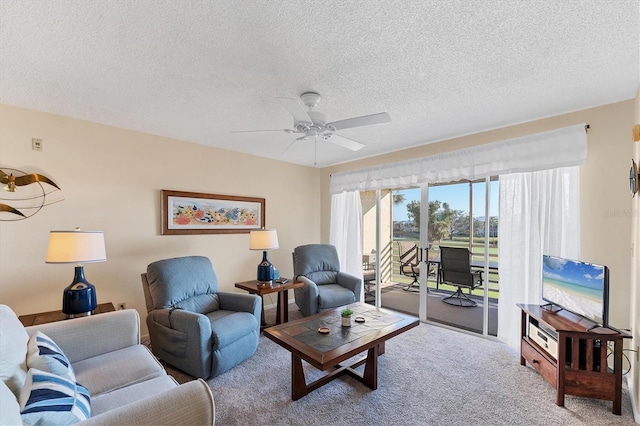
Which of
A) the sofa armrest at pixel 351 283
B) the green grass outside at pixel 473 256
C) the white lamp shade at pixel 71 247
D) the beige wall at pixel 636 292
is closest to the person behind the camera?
the beige wall at pixel 636 292

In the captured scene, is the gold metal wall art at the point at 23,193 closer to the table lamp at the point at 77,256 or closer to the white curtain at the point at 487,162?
the table lamp at the point at 77,256

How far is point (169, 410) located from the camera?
3.78 feet

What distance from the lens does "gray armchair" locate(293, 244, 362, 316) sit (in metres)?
3.56

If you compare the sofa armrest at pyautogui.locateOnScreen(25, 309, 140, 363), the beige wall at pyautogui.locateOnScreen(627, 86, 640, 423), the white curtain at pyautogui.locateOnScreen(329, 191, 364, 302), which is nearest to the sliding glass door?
the white curtain at pyautogui.locateOnScreen(329, 191, 364, 302)

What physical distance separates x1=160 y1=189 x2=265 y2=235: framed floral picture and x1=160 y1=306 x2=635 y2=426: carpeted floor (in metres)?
1.72

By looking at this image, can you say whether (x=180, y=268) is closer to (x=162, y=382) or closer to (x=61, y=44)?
(x=162, y=382)

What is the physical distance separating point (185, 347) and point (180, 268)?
813 mm

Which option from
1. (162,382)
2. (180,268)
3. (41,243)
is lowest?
(162,382)

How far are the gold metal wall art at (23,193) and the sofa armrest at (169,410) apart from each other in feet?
8.33

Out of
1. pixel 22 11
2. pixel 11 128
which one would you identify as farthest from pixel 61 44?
pixel 11 128

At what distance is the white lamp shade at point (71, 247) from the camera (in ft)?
7.17

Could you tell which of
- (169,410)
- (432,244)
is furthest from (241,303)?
(432,244)

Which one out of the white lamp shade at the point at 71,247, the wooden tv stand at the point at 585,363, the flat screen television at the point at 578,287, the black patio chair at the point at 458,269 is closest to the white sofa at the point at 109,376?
the white lamp shade at the point at 71,247

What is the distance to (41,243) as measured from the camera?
105 inches
